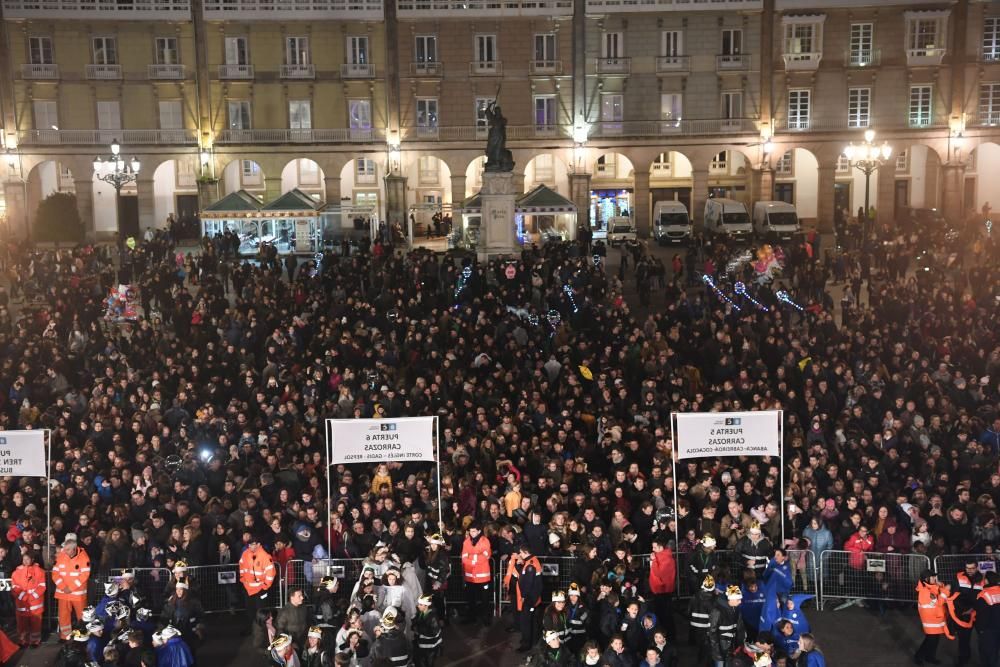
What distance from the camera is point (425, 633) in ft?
42.9

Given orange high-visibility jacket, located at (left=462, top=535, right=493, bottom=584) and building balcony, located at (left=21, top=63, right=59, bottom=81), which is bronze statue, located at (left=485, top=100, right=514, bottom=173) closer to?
orange high-visibility jacket, located at (left=462, top=535, right=493, bottom=584)

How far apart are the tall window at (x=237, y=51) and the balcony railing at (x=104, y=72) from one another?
4.38m

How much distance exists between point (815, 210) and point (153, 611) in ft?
143

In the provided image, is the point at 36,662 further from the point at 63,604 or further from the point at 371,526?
the point at 371,526

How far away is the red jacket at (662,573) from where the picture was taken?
14.0m

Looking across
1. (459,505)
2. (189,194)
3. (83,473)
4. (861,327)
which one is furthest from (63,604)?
(189,194)

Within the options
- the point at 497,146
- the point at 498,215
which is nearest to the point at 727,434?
the point at 498,215

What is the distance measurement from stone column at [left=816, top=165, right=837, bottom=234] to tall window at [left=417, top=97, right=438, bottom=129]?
52.8ft

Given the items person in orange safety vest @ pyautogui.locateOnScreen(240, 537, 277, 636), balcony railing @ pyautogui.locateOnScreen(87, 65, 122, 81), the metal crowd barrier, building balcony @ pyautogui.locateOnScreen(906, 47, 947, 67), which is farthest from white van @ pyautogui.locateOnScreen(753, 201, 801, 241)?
person in orange safety vest @ pyautogui.locateOnScreen(240, 537, 277, 636)

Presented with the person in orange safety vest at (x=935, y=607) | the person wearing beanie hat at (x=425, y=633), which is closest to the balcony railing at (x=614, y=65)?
the person in orange safety vest at (x=935, y=607)

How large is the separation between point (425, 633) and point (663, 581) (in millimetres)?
2987

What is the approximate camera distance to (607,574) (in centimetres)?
1320

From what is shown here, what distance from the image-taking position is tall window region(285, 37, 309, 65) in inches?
1859

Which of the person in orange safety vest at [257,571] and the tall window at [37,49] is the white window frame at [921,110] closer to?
the tall window at [37,49]
